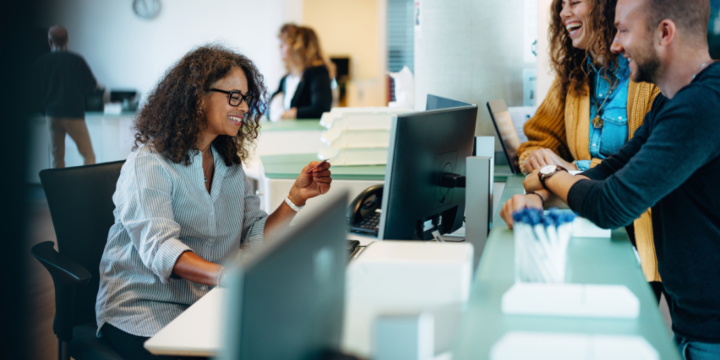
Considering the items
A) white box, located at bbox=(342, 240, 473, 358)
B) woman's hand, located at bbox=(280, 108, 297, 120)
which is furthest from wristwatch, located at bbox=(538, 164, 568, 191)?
woman's hand, located at bbox=(280, 108, 297, 120)

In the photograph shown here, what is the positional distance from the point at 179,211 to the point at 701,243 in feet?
4.38

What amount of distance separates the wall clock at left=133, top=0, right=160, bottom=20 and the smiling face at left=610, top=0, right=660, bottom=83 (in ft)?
21.7

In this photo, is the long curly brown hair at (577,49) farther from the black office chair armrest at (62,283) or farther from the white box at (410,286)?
the black office chair armrest at (62,283)

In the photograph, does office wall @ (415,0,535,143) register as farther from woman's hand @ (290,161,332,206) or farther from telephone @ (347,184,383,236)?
woman's hand @ (290,161,332,206)

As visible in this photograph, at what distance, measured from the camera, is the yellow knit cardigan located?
1.66 m

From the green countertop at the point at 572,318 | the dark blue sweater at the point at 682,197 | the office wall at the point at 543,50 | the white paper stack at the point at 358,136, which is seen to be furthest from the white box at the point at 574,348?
the office wall at the point at 543,50

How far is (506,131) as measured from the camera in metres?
2.29

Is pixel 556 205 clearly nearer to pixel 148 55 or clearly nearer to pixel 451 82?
pixel 451 82

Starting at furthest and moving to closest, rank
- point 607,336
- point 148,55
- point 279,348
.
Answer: point 148,55, point 607,336, point 279,348

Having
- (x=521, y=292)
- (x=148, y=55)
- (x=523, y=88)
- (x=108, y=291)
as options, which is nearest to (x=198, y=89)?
(x=108, y=291)

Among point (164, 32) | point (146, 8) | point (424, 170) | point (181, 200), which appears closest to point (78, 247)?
point (181, 200)

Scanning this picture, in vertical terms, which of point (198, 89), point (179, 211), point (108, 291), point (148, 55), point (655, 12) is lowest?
point (108, 291)

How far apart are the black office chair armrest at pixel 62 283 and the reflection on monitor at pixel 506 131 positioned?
1.51 m

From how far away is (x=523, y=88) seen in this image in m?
2.77
